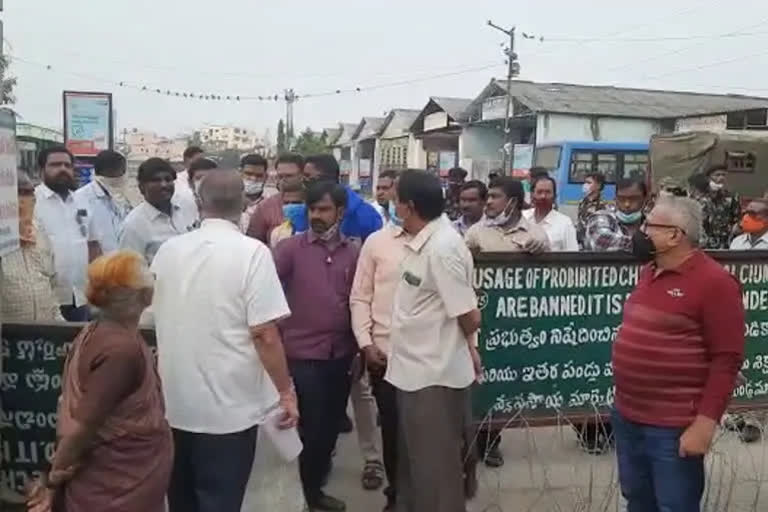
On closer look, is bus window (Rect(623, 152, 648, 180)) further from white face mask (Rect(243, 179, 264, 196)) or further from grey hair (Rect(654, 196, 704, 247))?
grey hair (Rect(654, 196, 704, 247))

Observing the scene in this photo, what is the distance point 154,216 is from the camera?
520 centimetres

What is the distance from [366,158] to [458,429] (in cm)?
5440

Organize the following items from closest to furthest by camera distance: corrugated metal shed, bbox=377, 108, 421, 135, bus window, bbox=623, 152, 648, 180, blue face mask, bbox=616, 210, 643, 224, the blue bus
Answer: blue face mask, bbox=616, 210, 643, 224 → the blue bus → bus window, bbox=623, 152, 648, 180 → corrugated metal shed, bbox=377, 108, 421, 135

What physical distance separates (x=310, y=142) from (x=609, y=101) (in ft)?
111

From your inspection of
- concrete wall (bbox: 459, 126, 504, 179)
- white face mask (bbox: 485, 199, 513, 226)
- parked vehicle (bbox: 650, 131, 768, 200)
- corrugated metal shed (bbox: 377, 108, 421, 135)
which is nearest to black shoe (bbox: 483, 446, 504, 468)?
white face mask (bbox: 485, 199, 513, 226)

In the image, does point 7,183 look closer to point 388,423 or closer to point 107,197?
point 388,423

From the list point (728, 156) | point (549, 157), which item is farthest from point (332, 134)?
point (728, 156)

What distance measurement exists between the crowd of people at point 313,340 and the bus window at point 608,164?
17991mm

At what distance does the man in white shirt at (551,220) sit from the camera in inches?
228

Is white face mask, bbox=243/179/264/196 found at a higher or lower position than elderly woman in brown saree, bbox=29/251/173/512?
higher

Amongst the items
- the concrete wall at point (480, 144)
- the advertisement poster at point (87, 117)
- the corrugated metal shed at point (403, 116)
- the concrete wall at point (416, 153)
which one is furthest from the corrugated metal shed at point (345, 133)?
the advertisement poster at point (87, 117)

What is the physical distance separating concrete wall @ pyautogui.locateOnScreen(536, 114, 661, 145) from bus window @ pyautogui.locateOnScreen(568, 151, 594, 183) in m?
9.41

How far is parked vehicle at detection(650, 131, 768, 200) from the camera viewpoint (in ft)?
48.3

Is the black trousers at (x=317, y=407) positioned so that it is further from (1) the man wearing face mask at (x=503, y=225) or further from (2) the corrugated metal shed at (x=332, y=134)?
(2) the corrugated metal shed at (x=332, y=134)
